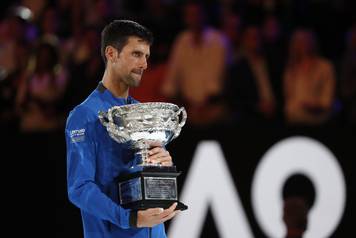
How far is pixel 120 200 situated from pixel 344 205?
3.99 metres

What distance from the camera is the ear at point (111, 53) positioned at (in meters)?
4.27

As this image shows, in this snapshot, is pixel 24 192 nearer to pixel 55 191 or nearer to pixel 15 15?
pixel 55 191

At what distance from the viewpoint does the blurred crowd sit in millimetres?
8258

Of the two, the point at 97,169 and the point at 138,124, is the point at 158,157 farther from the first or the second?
the point at 97,169

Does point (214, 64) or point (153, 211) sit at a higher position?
point (214, 64)

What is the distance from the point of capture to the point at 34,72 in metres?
8.76

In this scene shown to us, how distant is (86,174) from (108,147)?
0.19 metres

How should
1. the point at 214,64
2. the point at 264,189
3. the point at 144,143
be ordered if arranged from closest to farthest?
the point at 144,143, the point at 264,189, the point at 214,64

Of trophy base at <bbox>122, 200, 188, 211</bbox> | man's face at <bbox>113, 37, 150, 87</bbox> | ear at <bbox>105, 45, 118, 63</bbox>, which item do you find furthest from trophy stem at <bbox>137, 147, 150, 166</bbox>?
ear at <bbox>105, 45, 118, 63</bbox>

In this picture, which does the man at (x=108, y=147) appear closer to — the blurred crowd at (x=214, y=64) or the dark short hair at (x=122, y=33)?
the dark short hair at (x=122, y=33)

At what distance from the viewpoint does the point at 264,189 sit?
793cm

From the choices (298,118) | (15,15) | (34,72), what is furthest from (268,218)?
(15,15)

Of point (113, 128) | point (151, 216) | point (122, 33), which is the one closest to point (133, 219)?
point (151, 216)

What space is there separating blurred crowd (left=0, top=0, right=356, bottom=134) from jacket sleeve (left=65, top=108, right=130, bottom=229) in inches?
153
